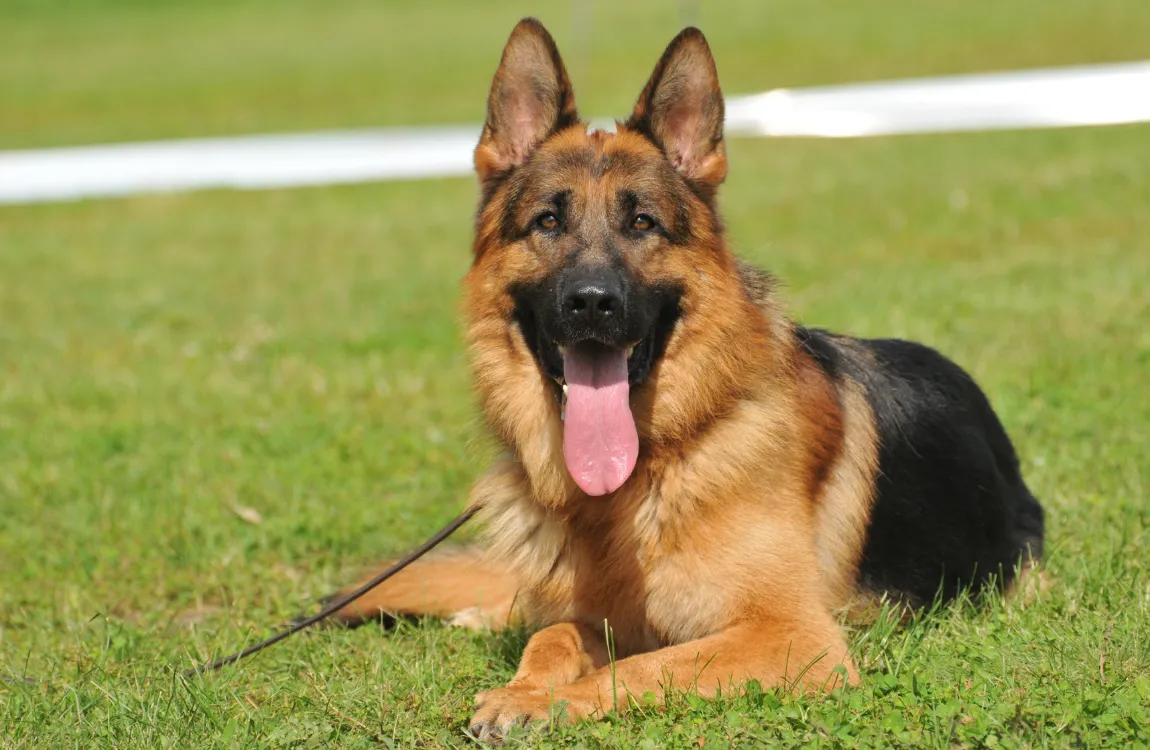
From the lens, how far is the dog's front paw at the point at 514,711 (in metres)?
3.82

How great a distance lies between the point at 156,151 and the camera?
74.0 feet

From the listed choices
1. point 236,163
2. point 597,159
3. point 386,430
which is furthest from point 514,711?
point 236,163

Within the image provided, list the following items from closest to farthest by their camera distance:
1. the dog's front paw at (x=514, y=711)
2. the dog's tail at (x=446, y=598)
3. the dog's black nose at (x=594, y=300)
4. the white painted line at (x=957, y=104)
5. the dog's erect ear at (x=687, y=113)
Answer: the dog's front paw at (x=514, y=711), the dog's black nose at (x=594, y=300), the dog's erect ear at (x=687, y=113), the dog's tail at (x=446, y=598), the white painted line at (x=957, y=104)

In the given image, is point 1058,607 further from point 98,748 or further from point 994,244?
point 994,244

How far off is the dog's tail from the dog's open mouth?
0.93m

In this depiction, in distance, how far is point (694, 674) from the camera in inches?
157

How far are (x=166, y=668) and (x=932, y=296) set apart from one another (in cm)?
727

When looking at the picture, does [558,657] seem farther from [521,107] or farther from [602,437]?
[521,107]

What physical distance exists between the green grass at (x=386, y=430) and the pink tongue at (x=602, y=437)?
0.73 metres

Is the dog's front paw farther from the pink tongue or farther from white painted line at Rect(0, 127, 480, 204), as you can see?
white painted line at Rect(0, 127, 480, 204)

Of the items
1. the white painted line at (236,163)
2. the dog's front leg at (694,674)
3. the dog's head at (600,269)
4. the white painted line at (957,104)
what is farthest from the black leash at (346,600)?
the white painted line at (957,104)

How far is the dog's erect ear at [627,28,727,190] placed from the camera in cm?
460

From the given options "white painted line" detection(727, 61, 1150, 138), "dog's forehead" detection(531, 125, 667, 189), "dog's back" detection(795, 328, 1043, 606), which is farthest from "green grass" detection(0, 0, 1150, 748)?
"white painted line" detection(727, 61, 1150, 138)

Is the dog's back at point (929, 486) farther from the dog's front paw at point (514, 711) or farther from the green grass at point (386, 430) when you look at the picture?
the dog's front paw at point (514, 711)
